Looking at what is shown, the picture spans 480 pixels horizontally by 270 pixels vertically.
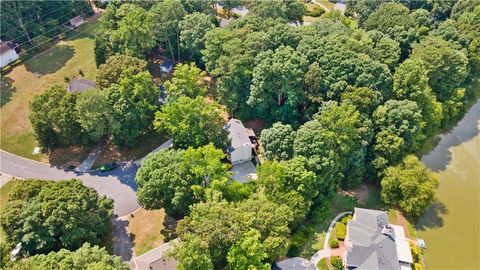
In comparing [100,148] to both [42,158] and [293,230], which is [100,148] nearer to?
[42,158]

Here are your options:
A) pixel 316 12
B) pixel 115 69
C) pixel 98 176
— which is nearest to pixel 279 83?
pixel 115 69

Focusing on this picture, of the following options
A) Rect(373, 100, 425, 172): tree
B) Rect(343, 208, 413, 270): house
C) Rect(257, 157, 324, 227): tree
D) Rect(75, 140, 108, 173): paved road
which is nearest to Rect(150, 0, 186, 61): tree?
Rect(75, 140, 108, 173): paved road

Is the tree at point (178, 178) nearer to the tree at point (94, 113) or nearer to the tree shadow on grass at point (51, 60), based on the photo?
the tree at point (94, 113)

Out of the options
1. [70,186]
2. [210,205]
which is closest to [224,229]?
[210,205]

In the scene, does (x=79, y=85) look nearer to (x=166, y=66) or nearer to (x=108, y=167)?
(x=166, y=66)

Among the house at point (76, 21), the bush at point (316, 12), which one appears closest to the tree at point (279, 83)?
the bush at point (316, 12)

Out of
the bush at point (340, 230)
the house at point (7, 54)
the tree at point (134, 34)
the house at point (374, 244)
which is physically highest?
the tree at point (134, 34)

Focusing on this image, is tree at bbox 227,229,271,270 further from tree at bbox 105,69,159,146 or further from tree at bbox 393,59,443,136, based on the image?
tree at bbox 393,59,443,136
